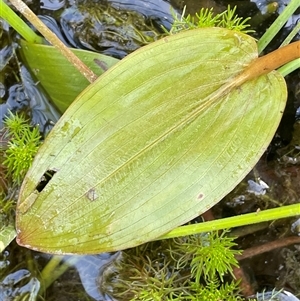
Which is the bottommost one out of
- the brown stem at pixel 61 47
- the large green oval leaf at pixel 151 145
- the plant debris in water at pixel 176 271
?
the plant debris in water at pixel 176 271

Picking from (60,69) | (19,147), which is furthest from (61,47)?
(19,147)

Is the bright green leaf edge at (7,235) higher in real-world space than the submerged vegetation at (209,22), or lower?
lower

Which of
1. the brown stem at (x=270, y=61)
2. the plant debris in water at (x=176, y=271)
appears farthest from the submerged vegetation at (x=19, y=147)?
the brown stem at (x=270, y=61)

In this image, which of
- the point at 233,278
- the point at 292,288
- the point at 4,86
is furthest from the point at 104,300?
the point at 4,86

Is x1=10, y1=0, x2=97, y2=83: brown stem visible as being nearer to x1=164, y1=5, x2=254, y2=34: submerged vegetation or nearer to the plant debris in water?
x1=164, y1=5, x2=254, y2=34: submerged vegetation

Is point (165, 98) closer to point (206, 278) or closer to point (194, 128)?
point (194, 128)

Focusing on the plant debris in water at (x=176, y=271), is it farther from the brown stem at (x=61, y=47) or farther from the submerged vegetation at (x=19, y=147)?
the brown stem at (x=61, y=47)

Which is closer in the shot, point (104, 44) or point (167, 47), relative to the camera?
point (167, 47)

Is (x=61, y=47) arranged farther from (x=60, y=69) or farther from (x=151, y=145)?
(x=151, y=145)
